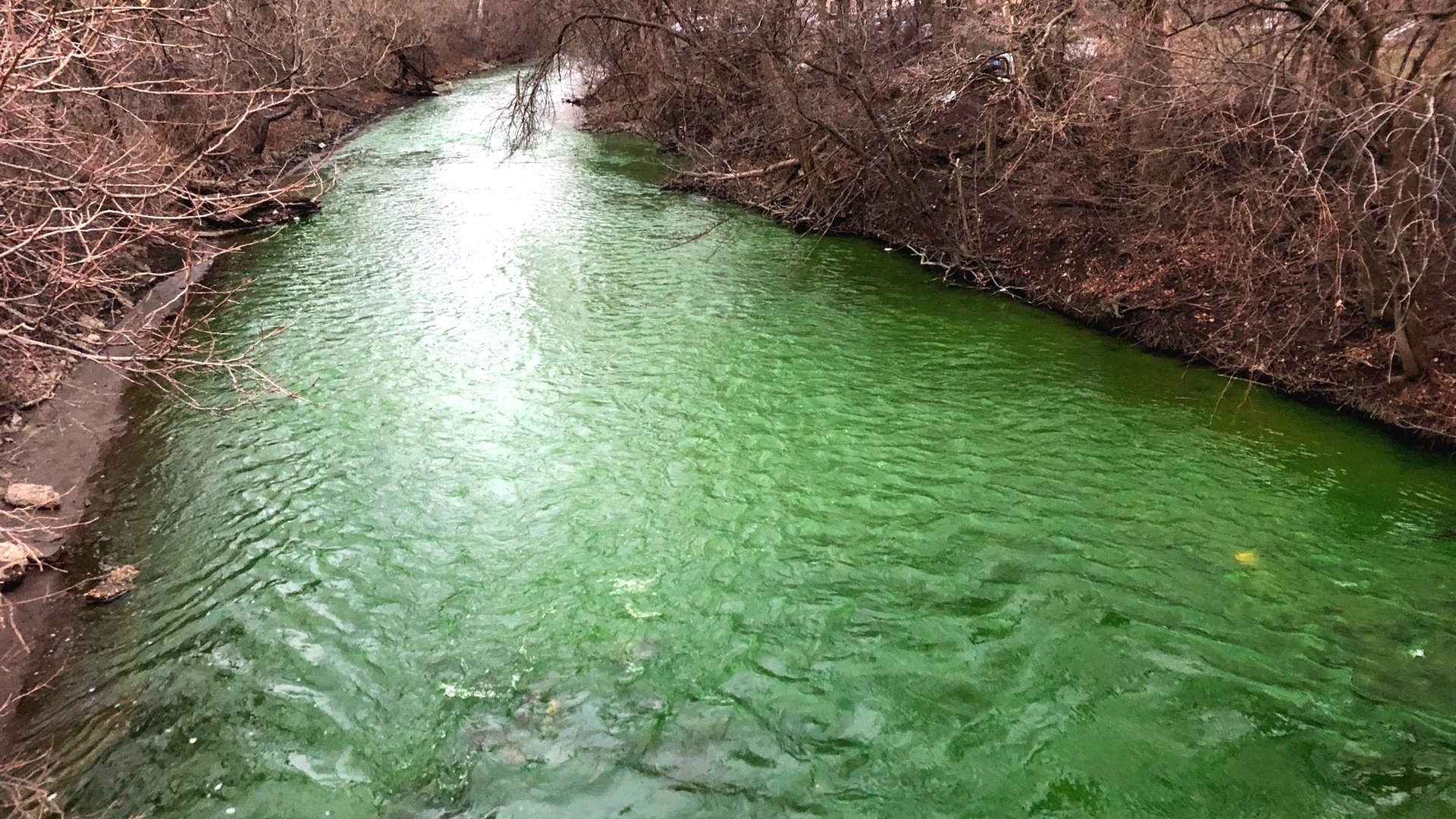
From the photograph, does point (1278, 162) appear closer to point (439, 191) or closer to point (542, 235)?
point (542, 235)

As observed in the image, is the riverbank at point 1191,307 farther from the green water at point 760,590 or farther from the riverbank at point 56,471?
the riverbank at point 56,471

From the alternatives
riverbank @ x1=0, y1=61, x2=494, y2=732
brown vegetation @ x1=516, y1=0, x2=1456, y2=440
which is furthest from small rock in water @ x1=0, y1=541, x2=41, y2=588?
brown vegetation @ x1=516, y1=0, x2=1456, y2=440

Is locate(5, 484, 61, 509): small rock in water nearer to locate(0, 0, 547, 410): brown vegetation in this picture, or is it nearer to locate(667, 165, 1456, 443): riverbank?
locate(0, 0, 547, 410): brown vegetation

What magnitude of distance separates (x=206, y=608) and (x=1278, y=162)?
13004 millimetres

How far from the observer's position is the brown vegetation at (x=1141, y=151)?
8.18 meters

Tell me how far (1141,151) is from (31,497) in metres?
13.4

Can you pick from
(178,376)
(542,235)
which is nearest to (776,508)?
(178,376)

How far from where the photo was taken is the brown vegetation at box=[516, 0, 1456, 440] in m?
8.18

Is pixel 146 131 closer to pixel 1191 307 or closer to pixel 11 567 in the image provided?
pixel 11 567

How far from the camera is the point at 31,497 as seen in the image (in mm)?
7965

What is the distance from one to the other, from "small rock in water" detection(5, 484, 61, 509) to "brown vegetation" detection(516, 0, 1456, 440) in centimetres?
911

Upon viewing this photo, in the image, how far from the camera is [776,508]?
8.07 meters

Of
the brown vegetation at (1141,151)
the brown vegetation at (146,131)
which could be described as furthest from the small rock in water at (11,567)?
the brown vegetation at (1141,151)

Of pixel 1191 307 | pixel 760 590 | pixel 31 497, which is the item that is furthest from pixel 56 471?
pixel 1191 307
